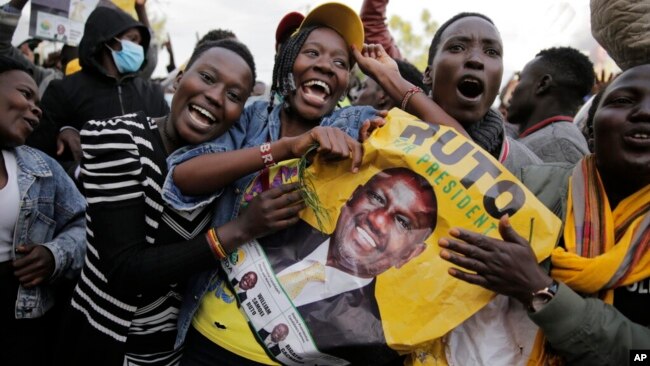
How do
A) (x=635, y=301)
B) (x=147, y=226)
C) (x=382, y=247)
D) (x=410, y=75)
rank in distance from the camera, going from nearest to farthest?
1. (x=635, y=301)
2. (x=382, y=247)
3. (x=147, y=226)
4. (x=410, y=75)

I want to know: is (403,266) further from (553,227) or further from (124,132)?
(124,132)

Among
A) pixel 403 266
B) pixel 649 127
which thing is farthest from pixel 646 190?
pixel 403 266

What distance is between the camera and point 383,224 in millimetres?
1746

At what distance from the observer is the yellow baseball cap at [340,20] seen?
6.58 feet

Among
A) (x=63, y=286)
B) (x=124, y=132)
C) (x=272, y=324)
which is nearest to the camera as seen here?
(x=272, y=324)

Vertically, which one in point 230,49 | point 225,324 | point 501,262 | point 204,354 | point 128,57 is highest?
point 230,49

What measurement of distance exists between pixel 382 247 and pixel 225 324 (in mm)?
599

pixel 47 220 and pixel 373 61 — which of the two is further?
pixel 47 220

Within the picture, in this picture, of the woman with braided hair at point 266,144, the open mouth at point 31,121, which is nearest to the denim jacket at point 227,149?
the woman with braided hair at point 266,144

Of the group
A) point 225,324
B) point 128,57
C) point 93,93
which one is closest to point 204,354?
point 225,324

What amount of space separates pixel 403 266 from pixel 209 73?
39.0 inches

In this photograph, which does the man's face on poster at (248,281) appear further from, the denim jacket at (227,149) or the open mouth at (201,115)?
the open mouth at (201,115)

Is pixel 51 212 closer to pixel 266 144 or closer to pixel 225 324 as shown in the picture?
pixel 225 324

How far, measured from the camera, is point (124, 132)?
6.39 ft
